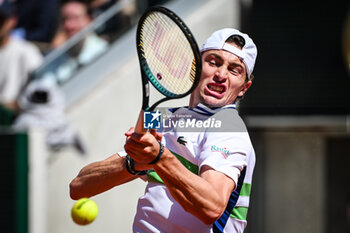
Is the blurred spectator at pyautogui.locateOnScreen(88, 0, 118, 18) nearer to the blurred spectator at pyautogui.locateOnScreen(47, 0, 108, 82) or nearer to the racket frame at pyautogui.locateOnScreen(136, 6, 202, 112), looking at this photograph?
the blurred spectator at pyautogui.locateOnScreen(47, 0, 108, 82)

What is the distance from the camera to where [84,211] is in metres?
2.91

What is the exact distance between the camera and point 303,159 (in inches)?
217

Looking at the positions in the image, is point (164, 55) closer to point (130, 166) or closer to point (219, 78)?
point (219, 78)

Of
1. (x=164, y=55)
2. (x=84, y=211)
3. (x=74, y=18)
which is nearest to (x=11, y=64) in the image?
(x=74, y=18)

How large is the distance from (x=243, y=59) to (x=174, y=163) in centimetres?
48

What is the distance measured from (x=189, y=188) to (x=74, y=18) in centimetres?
391

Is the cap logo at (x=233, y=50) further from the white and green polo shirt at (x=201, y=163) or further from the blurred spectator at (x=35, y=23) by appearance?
the blurred spectator at (x=35, y=23)

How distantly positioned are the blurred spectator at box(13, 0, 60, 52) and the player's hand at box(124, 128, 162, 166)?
3865 millimetres

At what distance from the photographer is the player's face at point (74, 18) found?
573 cm

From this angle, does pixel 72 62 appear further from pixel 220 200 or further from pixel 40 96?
pixel 220 200

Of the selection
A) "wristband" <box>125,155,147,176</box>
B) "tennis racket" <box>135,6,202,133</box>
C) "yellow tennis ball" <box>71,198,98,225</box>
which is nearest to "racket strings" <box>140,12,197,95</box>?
"tennis racket" <box>135,6,202,133</box>

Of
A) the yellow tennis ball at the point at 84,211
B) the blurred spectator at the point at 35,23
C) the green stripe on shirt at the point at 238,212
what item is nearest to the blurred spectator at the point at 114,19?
the blurred spectator at the point at 35,23

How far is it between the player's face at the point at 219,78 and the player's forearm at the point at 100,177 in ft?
1.08

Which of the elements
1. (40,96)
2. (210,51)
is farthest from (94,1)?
(210,51)
